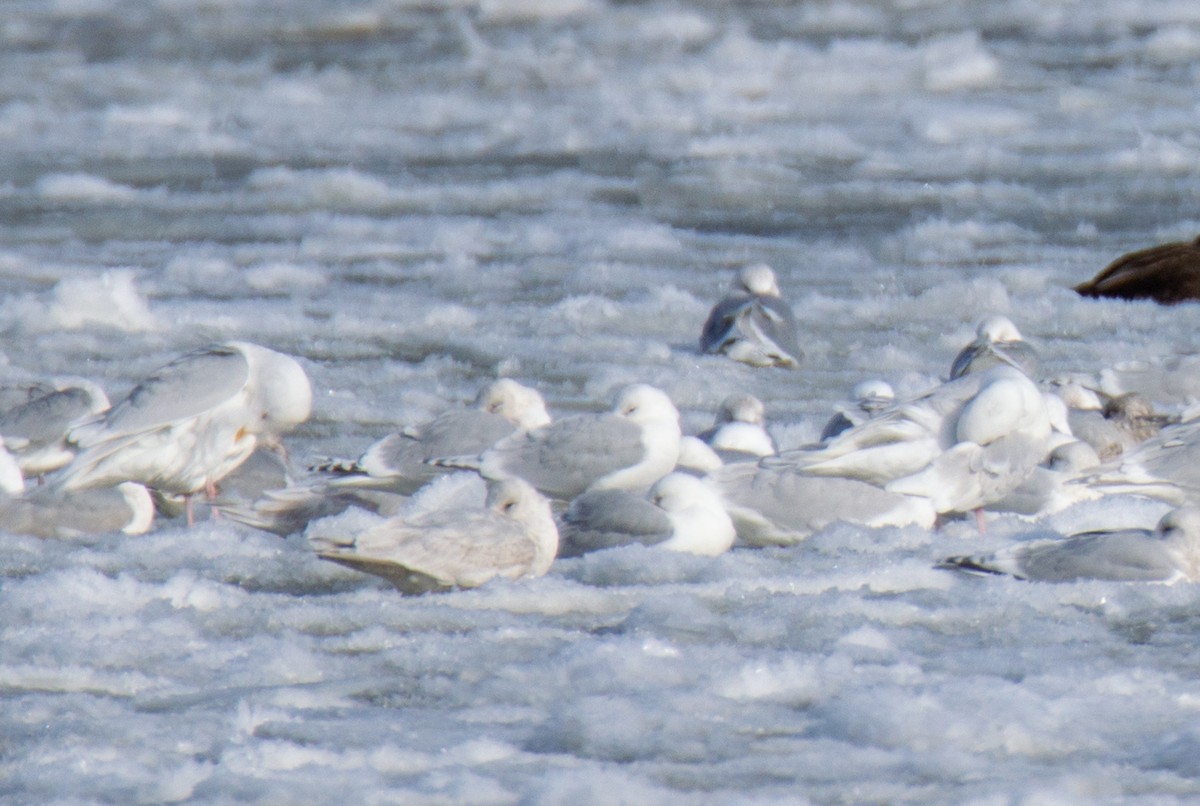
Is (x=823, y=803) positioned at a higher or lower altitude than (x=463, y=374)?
higher

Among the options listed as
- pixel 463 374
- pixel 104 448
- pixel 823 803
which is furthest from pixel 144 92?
pixel 823 803

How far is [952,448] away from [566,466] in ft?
4.17

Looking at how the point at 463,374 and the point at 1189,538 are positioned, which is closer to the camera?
the point at 1189,538

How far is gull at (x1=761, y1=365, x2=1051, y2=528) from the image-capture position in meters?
6.56

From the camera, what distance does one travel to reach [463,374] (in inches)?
363

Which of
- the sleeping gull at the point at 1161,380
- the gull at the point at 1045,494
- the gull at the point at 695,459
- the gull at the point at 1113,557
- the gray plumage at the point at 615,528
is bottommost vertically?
the sleeping gull at the point at 1161,380

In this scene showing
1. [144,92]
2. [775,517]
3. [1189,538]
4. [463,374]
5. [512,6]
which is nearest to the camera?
[1189,538]

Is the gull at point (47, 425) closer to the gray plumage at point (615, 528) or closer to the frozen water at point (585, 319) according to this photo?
the frozen water at point (585, 319)

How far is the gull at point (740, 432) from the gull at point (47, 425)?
216cm

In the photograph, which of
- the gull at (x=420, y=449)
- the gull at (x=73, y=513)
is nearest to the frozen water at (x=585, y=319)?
the gull at (x=73, y=513)

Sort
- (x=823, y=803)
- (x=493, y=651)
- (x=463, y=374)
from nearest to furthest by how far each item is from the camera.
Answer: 1. (x=823, y=803)
2. (x=493, y=651)
3. (x=463, y=374)

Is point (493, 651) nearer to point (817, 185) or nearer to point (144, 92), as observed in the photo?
point (817, 185)

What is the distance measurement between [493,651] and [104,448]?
217cm

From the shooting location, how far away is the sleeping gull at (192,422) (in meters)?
6.46
